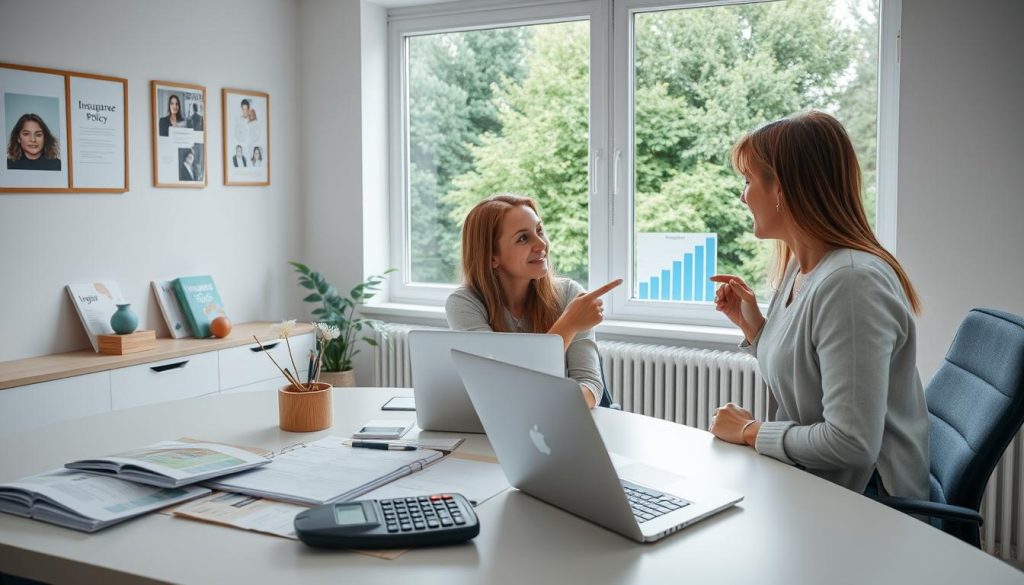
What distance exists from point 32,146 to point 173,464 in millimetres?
2122

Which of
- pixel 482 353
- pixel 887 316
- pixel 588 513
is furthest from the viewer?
pixel 482 353

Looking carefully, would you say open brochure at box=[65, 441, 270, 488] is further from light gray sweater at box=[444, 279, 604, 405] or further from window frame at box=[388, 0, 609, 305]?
window frame at box=[388, 0, 609, 305]

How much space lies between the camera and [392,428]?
1865 mm

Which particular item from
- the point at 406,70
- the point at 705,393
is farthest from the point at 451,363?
the point at 406,70

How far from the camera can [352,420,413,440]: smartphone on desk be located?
1824mm

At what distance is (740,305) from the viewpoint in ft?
7.00

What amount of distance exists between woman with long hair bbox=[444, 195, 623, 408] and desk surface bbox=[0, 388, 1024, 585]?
1027 mm

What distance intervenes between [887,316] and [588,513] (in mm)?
717

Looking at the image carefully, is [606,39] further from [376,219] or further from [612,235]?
[376,219]

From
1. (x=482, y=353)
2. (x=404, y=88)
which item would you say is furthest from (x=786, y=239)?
(x=404, y=88)

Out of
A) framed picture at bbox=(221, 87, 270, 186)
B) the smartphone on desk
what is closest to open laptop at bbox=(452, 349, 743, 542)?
the smartphone on desk

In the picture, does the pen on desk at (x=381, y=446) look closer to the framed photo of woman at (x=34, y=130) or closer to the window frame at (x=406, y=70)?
the framed photo of woman at (x=34, y=130)

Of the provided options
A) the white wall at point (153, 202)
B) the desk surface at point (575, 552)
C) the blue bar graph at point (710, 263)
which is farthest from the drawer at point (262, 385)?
the desk surface at point (575, 552)

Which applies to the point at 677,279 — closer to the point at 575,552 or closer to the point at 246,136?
the point at 246,136
